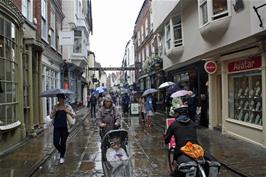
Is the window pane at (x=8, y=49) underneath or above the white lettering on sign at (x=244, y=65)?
above

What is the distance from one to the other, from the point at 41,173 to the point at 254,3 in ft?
23.3

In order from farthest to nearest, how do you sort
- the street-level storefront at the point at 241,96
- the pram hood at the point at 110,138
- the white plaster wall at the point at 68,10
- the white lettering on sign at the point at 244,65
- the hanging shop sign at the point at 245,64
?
1. the white plaster wall at the point at 68,10
2. the white lettering on sign at the point at 244,65
3. the hanging shop sign at the point at 245,64
4. the street-level storefront at the point at 241,96
5. the pram hood at the point at 110,138

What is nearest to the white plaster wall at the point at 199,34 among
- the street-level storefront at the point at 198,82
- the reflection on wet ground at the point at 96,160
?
the street-level storefront at the point at 198,82

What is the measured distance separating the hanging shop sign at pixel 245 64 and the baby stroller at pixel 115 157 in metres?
6.79

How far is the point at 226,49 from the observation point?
14.5 metres

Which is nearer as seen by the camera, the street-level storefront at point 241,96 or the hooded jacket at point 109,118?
the hooded jacket at point 109,118

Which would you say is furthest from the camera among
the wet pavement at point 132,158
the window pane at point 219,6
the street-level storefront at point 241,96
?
the window pane at point 219,6

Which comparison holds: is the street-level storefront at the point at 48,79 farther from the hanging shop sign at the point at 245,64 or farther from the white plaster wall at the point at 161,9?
the hanging shop sign at the point at 245,64

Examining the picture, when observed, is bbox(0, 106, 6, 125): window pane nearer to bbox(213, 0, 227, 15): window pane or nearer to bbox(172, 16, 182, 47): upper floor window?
bbox(213, 0, 227, 15): window pane

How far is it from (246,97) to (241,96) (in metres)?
0.46

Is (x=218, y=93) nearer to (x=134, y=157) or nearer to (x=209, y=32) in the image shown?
(x=209, y=32)

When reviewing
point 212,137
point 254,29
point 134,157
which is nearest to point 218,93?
point 212,137

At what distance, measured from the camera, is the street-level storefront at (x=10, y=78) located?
11.7 metres

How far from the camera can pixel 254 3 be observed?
36.2ft
